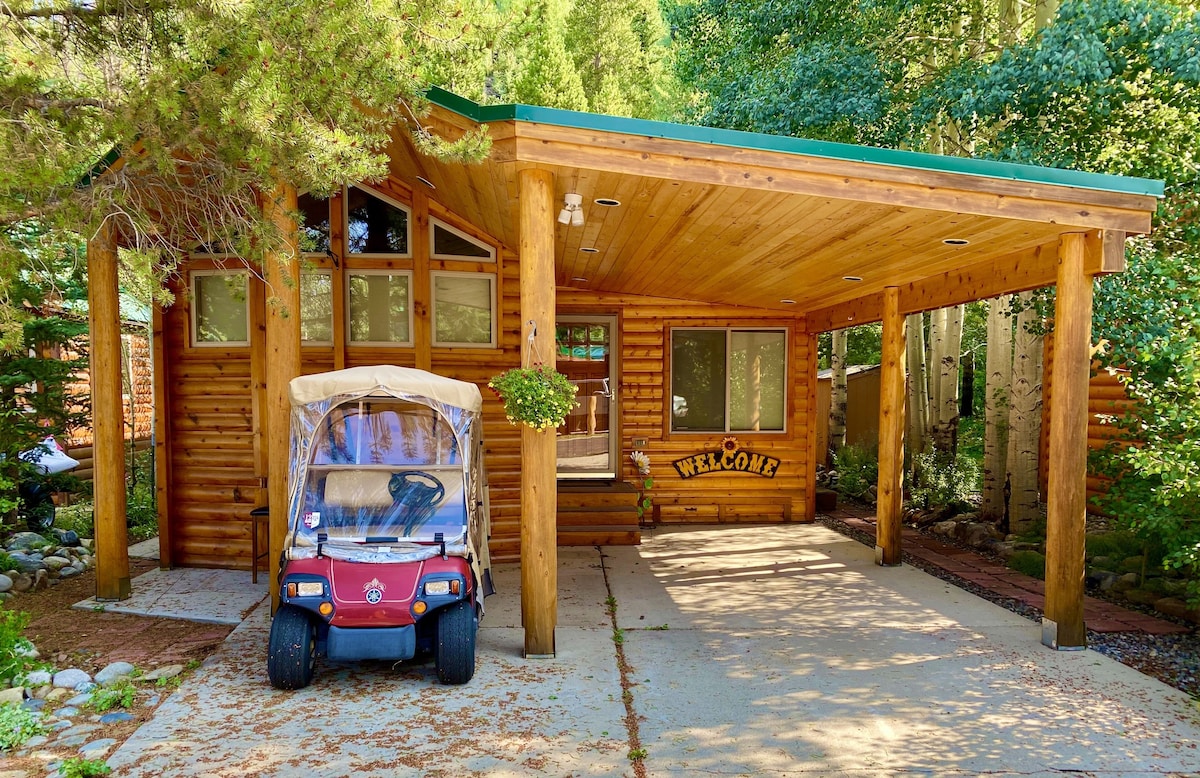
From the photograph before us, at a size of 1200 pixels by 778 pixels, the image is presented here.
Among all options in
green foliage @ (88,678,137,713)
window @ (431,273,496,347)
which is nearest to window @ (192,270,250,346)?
window @ (431,273,496,347)

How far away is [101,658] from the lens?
457 cm

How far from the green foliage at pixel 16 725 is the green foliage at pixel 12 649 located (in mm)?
454

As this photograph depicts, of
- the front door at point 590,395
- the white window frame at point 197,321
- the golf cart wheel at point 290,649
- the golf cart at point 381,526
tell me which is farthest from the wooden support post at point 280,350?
the front door at point 590,395

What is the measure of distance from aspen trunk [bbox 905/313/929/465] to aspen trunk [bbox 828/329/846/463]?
1.29 m

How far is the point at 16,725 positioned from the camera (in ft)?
11.6

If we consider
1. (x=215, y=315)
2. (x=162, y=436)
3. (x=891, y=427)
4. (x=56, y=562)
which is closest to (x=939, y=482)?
(x=891, y=427)

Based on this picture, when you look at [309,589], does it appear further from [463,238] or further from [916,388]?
[916,388]

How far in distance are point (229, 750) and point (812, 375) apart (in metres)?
7.64

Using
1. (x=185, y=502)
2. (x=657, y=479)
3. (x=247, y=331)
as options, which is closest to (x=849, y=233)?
(x=657, y=479)

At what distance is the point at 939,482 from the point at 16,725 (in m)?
10.2

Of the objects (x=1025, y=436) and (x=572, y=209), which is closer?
(x=572, y=209)

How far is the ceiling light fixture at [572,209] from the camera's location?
483cm

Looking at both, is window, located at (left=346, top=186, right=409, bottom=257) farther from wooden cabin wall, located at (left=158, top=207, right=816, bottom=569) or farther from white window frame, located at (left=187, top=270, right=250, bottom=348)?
white window frame, located at (left=187, top=270, right=250, bottom=348)

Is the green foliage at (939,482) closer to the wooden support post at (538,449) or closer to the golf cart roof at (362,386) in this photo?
the wooden support post at (538,449)
